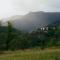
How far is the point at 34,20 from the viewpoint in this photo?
25.0 feet

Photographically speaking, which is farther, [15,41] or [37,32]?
[37,32]

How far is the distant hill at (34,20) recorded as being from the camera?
279 inches

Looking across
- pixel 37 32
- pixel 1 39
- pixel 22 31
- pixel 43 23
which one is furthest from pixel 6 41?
pixel 43 23

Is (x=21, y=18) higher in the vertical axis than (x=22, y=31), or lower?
higher

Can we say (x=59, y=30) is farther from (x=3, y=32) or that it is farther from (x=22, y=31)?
(x=3, y=32)

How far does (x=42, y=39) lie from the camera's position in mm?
6512

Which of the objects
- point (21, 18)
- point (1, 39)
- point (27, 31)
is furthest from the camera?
point (21, 18)

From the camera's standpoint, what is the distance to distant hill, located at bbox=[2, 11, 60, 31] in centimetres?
708

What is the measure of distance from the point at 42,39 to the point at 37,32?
0.45 meters

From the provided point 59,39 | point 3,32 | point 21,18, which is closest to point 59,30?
point 59,39

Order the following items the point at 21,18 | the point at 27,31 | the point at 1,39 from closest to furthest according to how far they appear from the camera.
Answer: the point at 1,39 < the point at 27,31 < the point at 21,18

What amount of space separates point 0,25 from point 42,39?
1.58 m

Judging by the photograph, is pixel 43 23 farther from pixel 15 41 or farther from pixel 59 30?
pixel 15 41

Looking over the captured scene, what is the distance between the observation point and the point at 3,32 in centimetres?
650
